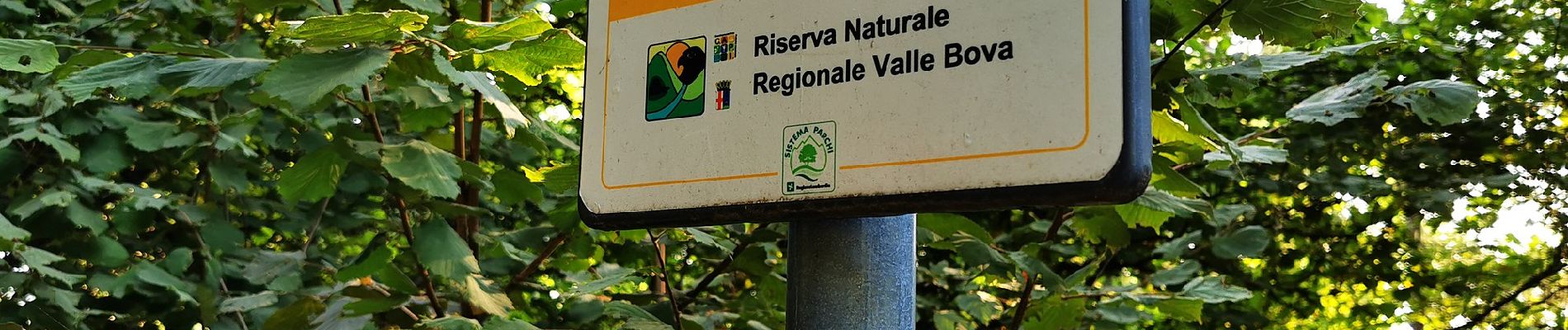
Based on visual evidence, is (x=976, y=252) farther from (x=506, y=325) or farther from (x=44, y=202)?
(x=44, y=202)

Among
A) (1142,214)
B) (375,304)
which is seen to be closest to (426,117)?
(375,304)

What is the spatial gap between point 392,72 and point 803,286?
3.50 feet

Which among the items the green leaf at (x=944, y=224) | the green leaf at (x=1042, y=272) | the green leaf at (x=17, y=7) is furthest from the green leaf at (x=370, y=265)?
the green leaf at (x=17, y=7)

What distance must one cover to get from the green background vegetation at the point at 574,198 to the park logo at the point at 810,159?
730mm

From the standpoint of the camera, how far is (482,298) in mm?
2316

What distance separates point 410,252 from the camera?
2.34m

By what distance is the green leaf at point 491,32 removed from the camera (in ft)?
5.62

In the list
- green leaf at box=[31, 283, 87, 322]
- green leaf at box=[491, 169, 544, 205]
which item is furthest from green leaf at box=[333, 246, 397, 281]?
green leaf at box=[31, 283, 87, 322]

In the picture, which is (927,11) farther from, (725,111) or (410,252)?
(410,252)

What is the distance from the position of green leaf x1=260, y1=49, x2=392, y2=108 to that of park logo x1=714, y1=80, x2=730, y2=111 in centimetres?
60

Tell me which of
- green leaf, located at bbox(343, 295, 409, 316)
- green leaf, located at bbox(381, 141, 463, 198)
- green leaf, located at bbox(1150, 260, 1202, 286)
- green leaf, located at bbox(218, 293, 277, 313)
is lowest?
green leaf, located at bbox(218, 293, 277, 313)

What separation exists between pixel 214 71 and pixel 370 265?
2.17 feet

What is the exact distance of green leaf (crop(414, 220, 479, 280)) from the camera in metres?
2.24

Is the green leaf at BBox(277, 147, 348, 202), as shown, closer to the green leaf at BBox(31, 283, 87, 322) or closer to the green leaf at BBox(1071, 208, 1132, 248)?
the green leaf at BBox(1071, 208, 1132, 248)
